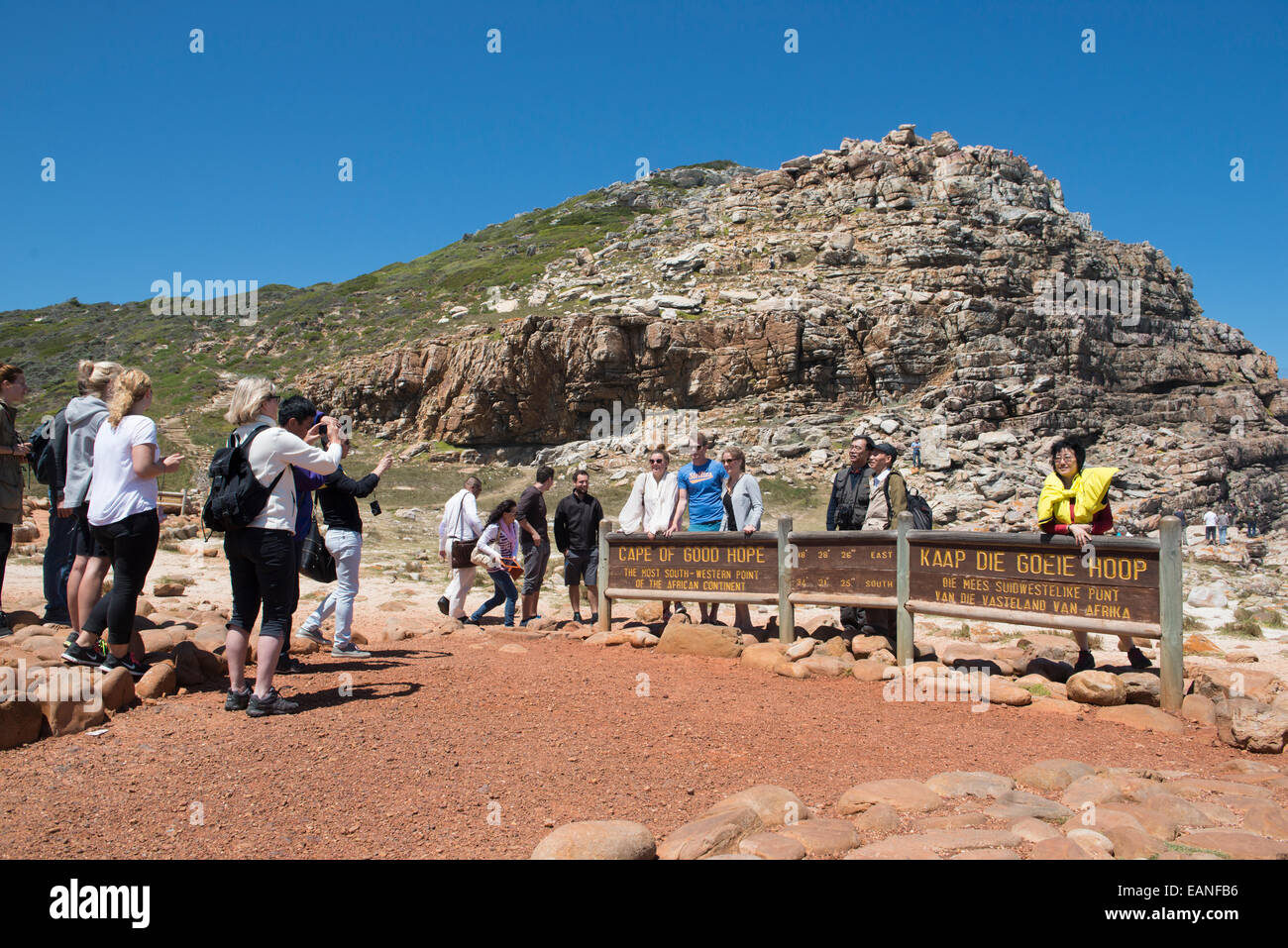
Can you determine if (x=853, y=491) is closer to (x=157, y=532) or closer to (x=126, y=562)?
(x=157, y=532)

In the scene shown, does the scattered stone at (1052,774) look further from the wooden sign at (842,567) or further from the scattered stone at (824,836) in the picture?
the wooden sign at (842,567)

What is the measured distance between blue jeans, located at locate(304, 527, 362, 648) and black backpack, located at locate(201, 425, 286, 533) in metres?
2.42

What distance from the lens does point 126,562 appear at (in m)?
5.22

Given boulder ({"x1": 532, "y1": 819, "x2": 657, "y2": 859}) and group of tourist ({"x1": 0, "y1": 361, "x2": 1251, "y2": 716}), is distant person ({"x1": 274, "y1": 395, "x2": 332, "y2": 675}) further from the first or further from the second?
boulder ({"x1": 532, "y1": 819, "x2": 657, "y2": 859})

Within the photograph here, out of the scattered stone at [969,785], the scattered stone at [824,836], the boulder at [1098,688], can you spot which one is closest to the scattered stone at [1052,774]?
the scattered stone at [969,785]

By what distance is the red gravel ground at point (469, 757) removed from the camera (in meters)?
3.66

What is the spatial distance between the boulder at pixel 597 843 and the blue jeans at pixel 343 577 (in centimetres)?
441

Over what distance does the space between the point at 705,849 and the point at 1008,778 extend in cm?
216

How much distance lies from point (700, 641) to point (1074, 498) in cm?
367

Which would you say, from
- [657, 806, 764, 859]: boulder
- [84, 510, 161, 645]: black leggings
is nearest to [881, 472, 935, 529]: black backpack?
[657, 806, 764, 859]: boulder

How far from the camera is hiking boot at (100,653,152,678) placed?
523cm

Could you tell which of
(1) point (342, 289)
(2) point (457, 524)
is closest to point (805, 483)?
(2) point (457, 524)

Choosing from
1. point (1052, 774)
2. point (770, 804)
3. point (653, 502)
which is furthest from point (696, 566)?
point (770, 804)
